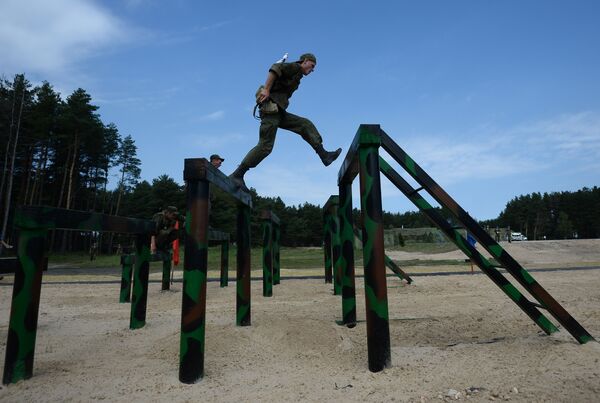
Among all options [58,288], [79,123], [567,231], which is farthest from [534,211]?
[58,288]

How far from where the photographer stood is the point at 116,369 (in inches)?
118

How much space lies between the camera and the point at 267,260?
25.6ft

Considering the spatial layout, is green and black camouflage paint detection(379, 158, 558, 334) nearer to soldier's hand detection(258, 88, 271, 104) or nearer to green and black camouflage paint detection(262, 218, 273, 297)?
soldier's hand detection(258, 88, 271, 104)

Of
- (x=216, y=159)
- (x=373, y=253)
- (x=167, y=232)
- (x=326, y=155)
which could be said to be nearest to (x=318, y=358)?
(x=373, y=253)

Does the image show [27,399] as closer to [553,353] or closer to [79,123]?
[553,353]

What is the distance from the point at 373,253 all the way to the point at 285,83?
1.92 m

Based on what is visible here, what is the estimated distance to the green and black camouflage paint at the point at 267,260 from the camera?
7.61 meters

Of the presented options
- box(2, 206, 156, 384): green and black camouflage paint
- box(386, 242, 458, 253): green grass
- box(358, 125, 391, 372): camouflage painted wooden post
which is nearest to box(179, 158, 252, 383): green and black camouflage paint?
box(2, 206, 156, 384): green and black camouflage paint

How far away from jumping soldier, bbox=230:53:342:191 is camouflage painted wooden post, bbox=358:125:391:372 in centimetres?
95

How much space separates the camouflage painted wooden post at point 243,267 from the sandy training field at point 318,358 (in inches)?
8.3

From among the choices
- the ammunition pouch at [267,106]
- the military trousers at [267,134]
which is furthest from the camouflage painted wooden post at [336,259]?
the ammunition pouch at [267,106]

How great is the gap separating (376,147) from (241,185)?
1.56 metres

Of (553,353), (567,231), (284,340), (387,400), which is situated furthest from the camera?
(567,231)

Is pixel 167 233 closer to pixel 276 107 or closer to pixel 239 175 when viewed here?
pixel 239 175
